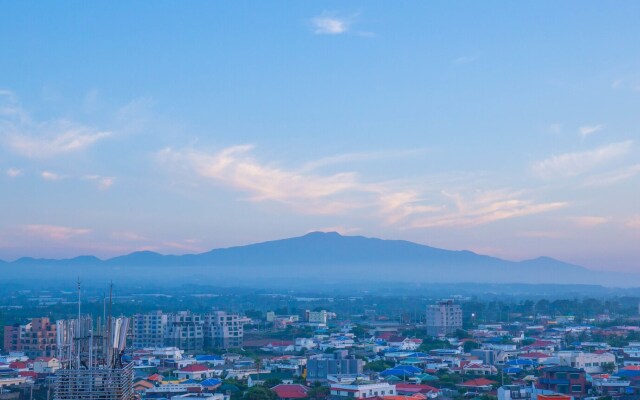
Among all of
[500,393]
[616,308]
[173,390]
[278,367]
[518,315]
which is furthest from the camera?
[616,308]

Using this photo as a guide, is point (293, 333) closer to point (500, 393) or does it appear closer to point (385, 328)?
point (385, 328)

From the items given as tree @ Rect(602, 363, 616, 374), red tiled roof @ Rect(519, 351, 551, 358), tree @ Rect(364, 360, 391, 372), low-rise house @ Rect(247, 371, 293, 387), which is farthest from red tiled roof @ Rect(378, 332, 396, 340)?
tree @ Rect(602, 363, 616, 374)

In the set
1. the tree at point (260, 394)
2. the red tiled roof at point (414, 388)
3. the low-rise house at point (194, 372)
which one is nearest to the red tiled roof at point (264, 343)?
the low-rise house at point (194, 372)

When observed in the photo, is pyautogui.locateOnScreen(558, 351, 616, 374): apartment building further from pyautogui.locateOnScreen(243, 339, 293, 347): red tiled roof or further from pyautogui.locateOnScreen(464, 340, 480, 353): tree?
pyautogui.locateOnScreen(243, 339, 293, 347): red tiled roof

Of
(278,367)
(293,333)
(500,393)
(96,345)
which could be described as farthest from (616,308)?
(96,345)

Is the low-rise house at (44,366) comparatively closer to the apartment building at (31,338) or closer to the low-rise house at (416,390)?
the apartment building at (31,338)

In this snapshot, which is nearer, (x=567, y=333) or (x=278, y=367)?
(x=278, y=367)
